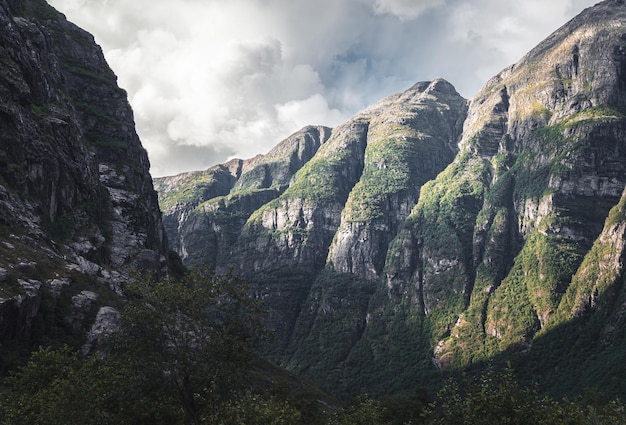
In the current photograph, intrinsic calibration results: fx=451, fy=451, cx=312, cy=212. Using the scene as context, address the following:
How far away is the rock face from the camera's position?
81625 mm

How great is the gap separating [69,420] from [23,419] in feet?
12.3

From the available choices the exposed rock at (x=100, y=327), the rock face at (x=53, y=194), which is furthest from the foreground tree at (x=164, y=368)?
the exposed rock at (x=100, y=327)

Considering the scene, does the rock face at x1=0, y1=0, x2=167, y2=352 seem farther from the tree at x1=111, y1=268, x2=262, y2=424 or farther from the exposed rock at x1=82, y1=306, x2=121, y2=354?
the tree at x1=111, y1=268, x2=262, y2=424

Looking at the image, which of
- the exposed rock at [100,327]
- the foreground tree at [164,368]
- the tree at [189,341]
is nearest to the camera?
the foreground tree at [164,368]

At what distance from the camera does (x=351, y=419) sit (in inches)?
2154

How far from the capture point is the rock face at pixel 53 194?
81625 mm

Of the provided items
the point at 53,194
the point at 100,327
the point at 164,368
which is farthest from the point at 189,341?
the point at 53,194

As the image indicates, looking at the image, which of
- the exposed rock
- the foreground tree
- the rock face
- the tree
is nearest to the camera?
the foreground tree

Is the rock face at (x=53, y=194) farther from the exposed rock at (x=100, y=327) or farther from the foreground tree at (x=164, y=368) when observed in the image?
the foreground tree at (x=164, y=368)

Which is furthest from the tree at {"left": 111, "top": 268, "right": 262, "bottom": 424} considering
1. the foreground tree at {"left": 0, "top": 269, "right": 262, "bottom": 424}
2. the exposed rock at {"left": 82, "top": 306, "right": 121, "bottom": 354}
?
the exposed rock at {"left": 82, "top": 306, "right": 121, "bottom": 354}

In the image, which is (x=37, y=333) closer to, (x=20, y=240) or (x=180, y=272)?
(x=20, y=240)

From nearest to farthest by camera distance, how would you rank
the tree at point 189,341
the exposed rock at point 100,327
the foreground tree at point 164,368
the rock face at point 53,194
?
the foreground tree at point 164,368, the tree at point 189,341, the exposed rock at point 100,327, the rock face at point 53,194

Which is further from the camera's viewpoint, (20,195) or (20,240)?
→ (20,195)

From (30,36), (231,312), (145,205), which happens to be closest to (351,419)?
(231,312)
